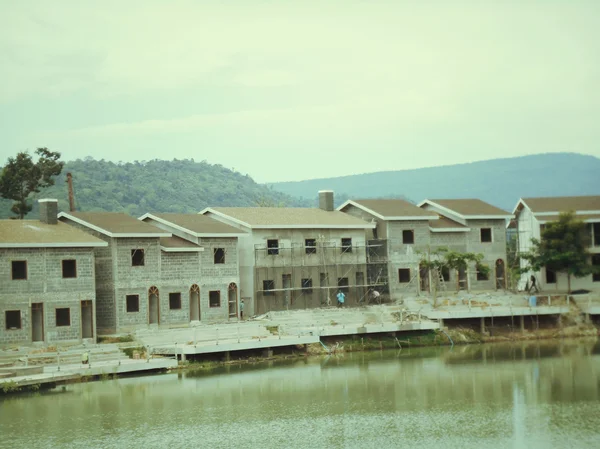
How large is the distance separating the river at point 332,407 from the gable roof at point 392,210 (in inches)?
585

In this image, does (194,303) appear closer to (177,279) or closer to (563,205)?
(177,279)

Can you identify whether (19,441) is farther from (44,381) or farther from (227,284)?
(227,284)

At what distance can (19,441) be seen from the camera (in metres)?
31.3

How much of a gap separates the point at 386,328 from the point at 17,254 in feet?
58.4

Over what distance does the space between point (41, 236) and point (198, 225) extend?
10.2m

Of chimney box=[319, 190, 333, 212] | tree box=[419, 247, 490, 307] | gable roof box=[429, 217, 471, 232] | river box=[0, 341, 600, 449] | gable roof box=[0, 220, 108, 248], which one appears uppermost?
chimney box=[319, 190, 333, 212]

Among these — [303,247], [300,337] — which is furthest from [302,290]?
[300,337]

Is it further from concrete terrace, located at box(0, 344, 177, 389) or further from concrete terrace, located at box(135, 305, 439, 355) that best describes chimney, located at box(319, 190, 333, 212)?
concrete terrace, located at box(0, 344, 177, 389)

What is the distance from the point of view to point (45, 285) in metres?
45.6

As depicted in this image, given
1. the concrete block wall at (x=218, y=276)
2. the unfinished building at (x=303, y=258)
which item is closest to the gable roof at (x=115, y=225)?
the concrete block wall at (x=218, y=276)

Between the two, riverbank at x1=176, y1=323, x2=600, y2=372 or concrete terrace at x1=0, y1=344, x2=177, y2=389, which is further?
riverbank at x1=176, y1=323, x2=600, y2=372

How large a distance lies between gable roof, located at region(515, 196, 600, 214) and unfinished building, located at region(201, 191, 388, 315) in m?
9.90

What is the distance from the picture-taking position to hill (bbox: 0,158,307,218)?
120 meters

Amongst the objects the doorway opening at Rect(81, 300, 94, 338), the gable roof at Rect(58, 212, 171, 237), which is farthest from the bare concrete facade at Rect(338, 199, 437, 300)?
the doorway opening at Rect(81, 300, 94, 338)
